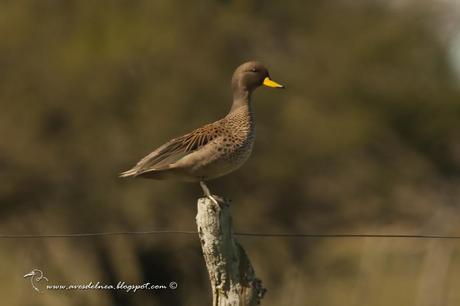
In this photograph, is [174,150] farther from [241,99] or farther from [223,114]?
[223,114]

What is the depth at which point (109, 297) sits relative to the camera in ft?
Result: 56.1

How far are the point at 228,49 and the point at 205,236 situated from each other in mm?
13649

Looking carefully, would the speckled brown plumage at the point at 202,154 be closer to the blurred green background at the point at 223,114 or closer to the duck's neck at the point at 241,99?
the duck's neck at the point at 241,99

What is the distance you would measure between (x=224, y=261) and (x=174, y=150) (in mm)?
932

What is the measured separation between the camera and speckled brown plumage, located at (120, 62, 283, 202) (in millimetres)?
6414

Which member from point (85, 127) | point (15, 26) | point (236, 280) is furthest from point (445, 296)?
point (236, 280)

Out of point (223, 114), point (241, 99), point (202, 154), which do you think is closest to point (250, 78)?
point (241, 99)

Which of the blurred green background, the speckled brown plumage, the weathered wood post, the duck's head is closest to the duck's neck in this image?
the duck's head

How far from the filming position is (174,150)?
6492mm

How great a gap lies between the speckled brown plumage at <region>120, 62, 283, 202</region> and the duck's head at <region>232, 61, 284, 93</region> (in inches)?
15.6

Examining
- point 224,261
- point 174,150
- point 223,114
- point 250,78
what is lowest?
point 224,261

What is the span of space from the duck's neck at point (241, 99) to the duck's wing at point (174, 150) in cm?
40

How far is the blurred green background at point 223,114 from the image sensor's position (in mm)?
18000

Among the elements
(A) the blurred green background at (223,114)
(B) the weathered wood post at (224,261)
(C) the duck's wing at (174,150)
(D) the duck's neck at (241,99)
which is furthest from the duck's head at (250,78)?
(A) the blurred green background at (223,114)
